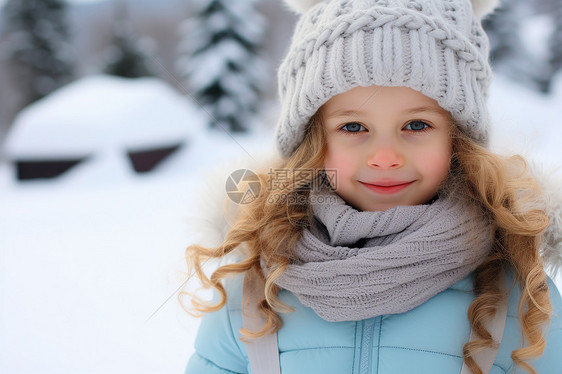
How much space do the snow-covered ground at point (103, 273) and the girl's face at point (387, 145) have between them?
32 cm

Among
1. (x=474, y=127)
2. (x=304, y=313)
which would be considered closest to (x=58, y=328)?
(x=304, y=313)

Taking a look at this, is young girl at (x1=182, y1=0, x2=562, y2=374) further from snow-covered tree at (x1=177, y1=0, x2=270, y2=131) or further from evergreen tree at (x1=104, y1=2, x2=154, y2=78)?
evergreen tree at (x1=104, y1=2, x2=154, y2=78)

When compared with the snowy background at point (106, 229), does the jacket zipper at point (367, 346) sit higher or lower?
higher

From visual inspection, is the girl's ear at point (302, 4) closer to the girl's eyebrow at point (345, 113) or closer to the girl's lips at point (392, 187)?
the girl's eyebrow at point (345, 113)

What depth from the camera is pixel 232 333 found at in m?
1.11

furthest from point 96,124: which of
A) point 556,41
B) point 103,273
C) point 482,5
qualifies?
point 556,41

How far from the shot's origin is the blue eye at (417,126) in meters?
1.03

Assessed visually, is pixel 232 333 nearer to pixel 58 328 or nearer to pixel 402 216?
pixel 402 216

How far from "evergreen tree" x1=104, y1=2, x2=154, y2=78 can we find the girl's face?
439 inches

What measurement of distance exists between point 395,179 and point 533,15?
12240 mm

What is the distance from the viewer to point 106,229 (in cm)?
342

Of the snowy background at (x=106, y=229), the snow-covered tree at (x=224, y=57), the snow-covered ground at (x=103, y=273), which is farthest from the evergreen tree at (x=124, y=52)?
the snow-covered ground at (x=103, y=273)

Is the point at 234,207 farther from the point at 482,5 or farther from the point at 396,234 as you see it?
the point at 482,5

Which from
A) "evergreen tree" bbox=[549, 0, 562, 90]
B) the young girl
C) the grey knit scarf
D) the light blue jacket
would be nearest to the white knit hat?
the young girl
